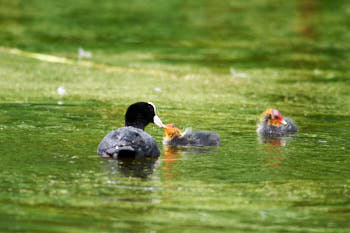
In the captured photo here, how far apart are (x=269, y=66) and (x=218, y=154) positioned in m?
7.35

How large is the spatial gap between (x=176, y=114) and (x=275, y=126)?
4.94 feet

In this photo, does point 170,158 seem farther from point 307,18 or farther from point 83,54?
point 307,18

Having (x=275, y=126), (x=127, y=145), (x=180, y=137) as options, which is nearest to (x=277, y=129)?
(x=275, y=126)

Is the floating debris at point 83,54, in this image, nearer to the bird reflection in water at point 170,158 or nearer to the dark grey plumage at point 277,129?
the dark grey plumage at point 277,129

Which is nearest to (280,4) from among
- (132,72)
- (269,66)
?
(269,66)

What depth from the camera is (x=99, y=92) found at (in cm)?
1185

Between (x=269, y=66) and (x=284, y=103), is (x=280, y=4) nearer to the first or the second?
(x=269, y=66)

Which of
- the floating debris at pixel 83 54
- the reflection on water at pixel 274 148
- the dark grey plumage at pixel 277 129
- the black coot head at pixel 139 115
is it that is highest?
the floating debris at pixel 83 54

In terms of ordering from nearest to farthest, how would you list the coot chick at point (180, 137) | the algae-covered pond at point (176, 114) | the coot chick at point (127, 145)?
the algae-covered pond at point (176, 114), the coot chick at point (127, 145), the coot chick at point (180, 137)

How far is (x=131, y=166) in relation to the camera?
23.5 feet

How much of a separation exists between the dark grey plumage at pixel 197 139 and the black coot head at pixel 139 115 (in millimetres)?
396

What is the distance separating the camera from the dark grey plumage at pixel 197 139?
8.24 meters

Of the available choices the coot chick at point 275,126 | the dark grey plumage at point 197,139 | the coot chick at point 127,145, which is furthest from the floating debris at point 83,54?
the coot chick at point 127,145

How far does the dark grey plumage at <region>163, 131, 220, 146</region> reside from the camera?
324 inches
